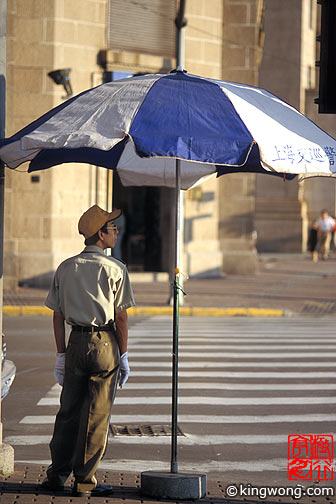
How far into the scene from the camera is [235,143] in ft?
19.5

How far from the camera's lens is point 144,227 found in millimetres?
27984

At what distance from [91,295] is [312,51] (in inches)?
1724

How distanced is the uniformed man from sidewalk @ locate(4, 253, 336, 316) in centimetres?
1276

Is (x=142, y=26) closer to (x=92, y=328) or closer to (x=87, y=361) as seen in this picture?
(x=92, y=328)

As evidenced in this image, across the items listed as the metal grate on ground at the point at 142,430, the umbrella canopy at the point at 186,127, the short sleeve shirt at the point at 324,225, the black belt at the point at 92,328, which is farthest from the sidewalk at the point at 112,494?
the short sleeve shirt at the point at 324,225

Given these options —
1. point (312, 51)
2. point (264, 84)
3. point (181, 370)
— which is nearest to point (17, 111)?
point (181, 370)

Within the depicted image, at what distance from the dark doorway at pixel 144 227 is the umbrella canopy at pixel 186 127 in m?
20.6

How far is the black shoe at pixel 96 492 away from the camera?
6.02 m

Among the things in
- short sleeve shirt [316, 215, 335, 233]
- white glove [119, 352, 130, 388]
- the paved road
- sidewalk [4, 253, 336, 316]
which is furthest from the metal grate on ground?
short sleeve shirt [316, 215, 335, 233]

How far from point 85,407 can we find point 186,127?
1.86m

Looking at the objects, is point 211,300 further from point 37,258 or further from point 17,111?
point 17,111

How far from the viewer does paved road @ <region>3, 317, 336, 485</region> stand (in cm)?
775

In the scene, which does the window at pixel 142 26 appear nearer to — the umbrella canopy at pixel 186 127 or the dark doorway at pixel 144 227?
the dark doorway at pixel 144 227
